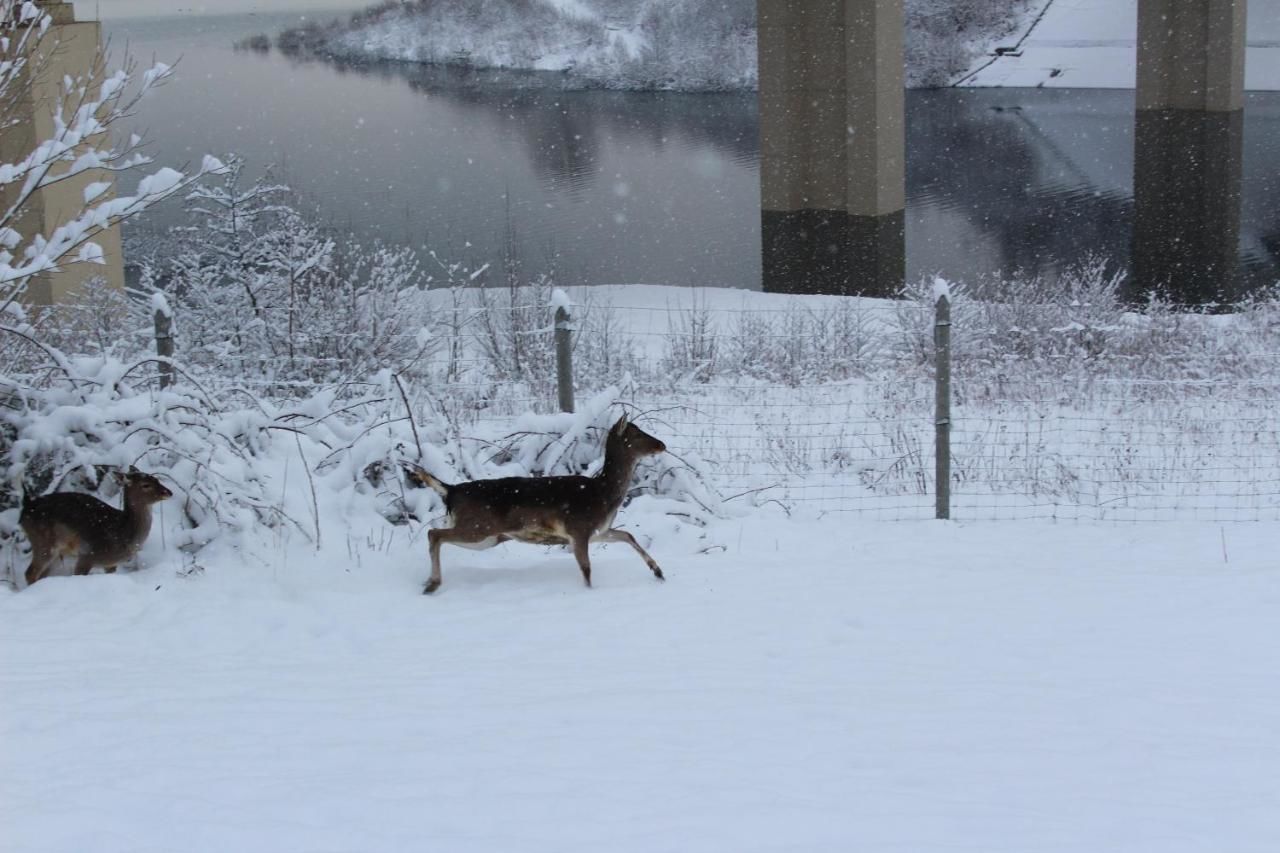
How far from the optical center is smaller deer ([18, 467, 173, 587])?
7.50 meters

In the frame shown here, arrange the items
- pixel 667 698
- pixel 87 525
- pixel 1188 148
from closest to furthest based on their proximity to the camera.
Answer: pixel 667 698, pixel 87 525, pixel 1188 148

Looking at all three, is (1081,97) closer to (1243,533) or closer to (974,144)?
(974,144)

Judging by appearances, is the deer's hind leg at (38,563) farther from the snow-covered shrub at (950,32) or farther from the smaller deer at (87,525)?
the snow-covered shrub at (950,32)

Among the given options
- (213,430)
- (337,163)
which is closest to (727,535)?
(213,430)

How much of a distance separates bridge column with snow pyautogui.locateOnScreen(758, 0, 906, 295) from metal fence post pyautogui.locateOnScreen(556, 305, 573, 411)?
21366 mm

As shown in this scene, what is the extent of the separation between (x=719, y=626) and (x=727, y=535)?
67.3 inches

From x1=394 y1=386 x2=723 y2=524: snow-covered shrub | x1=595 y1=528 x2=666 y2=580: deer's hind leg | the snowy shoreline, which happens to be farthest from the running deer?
the snowy shoreline

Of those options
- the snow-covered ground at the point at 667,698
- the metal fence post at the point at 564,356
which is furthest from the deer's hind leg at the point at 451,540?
the metal fence post at the point at 564,356

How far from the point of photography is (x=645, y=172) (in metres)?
40.6

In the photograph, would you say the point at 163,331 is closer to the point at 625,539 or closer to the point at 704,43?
the point at 625,539

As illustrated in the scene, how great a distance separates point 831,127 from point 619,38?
37599 mm

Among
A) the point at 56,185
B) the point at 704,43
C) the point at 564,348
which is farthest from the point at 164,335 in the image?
the point at 704,43

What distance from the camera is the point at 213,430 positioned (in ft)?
27.4

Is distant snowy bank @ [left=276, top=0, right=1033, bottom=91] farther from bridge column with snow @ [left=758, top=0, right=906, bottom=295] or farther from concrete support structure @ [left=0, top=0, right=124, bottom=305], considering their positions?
concrete support structure @ [left=0, top=0, right=124, bottom=305]
